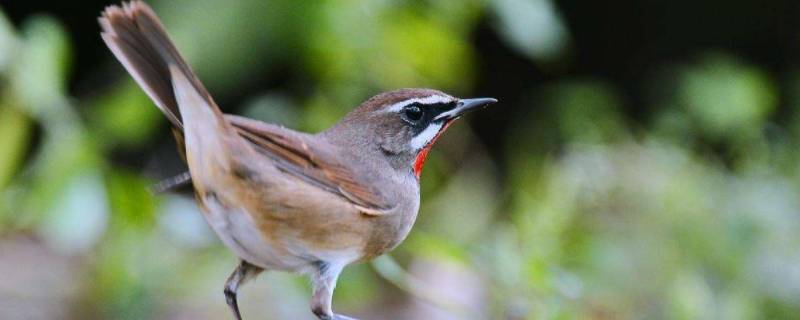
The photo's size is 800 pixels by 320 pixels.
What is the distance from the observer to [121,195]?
410 cm

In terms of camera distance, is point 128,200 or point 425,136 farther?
point 128,200

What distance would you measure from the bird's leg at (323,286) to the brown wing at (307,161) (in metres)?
0.14

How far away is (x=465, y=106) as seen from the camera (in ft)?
9.92

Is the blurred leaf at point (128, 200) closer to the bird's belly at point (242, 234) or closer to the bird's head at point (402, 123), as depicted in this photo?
the bird's head at point (402, 123)

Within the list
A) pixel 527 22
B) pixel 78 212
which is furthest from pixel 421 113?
pixel 527 22

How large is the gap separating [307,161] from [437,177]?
3.31m

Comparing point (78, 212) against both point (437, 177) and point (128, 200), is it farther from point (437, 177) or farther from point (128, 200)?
point (437, 177)

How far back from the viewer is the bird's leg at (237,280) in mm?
2975

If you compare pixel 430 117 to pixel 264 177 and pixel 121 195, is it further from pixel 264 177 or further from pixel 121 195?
pixel 121 195

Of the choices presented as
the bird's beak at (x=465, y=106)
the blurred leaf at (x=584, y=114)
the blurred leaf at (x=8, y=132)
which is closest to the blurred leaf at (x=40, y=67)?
the blurred leaf at (x=8, y=132)

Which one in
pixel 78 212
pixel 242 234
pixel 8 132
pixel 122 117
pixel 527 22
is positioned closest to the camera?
pixel 242 234

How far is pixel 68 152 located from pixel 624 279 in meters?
2.15

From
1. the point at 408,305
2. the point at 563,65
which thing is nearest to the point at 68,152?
the point at 408,305

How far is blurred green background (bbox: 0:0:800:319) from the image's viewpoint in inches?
165
